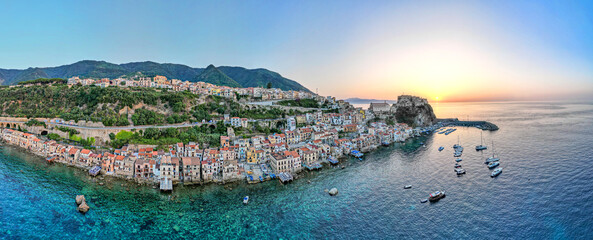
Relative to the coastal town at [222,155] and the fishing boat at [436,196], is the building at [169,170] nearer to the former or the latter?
the coastal town at [222,155]

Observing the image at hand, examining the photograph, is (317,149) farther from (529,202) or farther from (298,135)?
(529,202)

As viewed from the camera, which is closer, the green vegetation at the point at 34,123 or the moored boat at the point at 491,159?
the moored boat at the point at 491,159

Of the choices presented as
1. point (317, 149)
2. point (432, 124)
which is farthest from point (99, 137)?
point (432, 124)

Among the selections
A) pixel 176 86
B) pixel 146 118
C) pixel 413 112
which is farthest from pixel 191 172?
pixel 413 112

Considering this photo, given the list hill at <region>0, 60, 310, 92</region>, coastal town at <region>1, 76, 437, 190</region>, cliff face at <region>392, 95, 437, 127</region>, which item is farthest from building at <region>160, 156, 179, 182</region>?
hill at <region>0, 60, 310, 92</region>

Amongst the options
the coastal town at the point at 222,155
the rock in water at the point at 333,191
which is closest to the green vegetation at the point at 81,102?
the coastal town at the point at 222,155

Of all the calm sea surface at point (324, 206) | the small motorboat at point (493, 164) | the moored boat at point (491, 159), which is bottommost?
the calm sea surface at point (324, 206)

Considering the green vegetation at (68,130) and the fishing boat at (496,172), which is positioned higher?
the green vegetation at (68,130)
